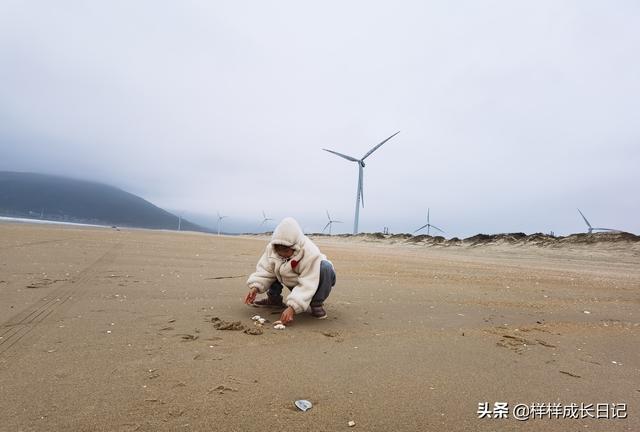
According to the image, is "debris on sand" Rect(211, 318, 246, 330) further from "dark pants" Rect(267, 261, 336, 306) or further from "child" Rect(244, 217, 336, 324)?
"dark pants" Rect(267, 261, 336, 306)

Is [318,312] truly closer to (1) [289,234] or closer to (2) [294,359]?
(1) [289,234]

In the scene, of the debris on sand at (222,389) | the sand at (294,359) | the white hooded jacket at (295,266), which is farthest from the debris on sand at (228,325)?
the debris on sand at (222,389)

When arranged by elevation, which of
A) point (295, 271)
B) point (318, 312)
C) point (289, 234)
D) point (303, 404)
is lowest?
point (303, 404)

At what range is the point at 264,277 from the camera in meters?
4.01

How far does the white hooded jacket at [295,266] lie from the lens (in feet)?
12.0

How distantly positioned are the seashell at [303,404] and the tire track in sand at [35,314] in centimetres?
206

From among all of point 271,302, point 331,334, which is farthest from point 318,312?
point 271,302

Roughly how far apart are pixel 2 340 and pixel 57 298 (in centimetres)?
142

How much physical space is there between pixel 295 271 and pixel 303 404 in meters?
1.89

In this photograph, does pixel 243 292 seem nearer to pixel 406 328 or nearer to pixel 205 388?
pixel 406 328

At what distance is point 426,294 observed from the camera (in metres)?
5.46

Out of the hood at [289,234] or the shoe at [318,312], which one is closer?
the hood at [289,234]

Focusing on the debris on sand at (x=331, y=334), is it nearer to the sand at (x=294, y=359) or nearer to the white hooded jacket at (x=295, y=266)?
the sand at (x=294, y=359)

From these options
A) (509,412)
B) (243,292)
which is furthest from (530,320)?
(243,292)
